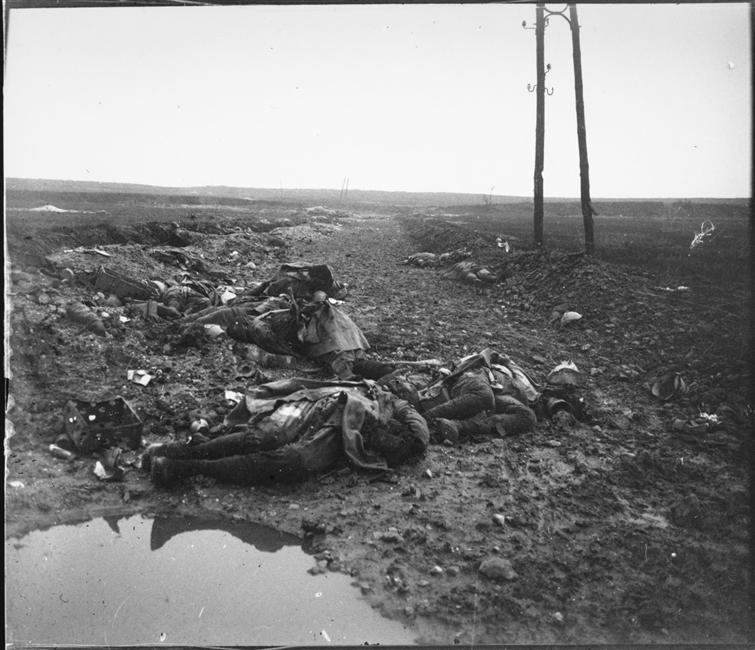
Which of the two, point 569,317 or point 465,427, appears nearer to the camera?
point 465,427

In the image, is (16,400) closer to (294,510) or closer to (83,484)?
(83,484)

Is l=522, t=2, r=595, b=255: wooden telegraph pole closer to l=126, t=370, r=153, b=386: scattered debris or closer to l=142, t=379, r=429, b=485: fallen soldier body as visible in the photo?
l=142, t=379, r=429, b=485: fallen soldier body

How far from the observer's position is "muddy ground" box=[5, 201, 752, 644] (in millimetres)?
2578

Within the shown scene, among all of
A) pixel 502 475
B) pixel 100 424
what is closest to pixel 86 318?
pixel 100 424

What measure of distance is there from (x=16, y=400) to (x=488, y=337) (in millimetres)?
3438

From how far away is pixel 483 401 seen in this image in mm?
3660

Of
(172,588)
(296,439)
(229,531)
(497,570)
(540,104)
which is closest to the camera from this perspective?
(497,570)

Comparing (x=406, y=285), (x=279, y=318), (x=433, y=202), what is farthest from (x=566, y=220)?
(x=279, y=318)

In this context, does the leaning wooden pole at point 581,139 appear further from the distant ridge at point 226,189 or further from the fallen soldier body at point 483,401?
the fallen soldier body at point 483,401

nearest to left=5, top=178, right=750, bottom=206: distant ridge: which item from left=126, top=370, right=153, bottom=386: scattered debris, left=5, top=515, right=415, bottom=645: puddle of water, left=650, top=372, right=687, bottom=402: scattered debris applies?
left=650, top=372, right=687, bottom=402: scattered debris

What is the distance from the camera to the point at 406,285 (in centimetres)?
511

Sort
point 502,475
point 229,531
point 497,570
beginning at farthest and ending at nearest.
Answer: point 502,475
point 229,531
point 497,570

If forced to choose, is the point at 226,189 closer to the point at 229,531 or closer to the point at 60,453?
the point at 60,453

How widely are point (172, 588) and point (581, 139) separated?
14.9 feet
